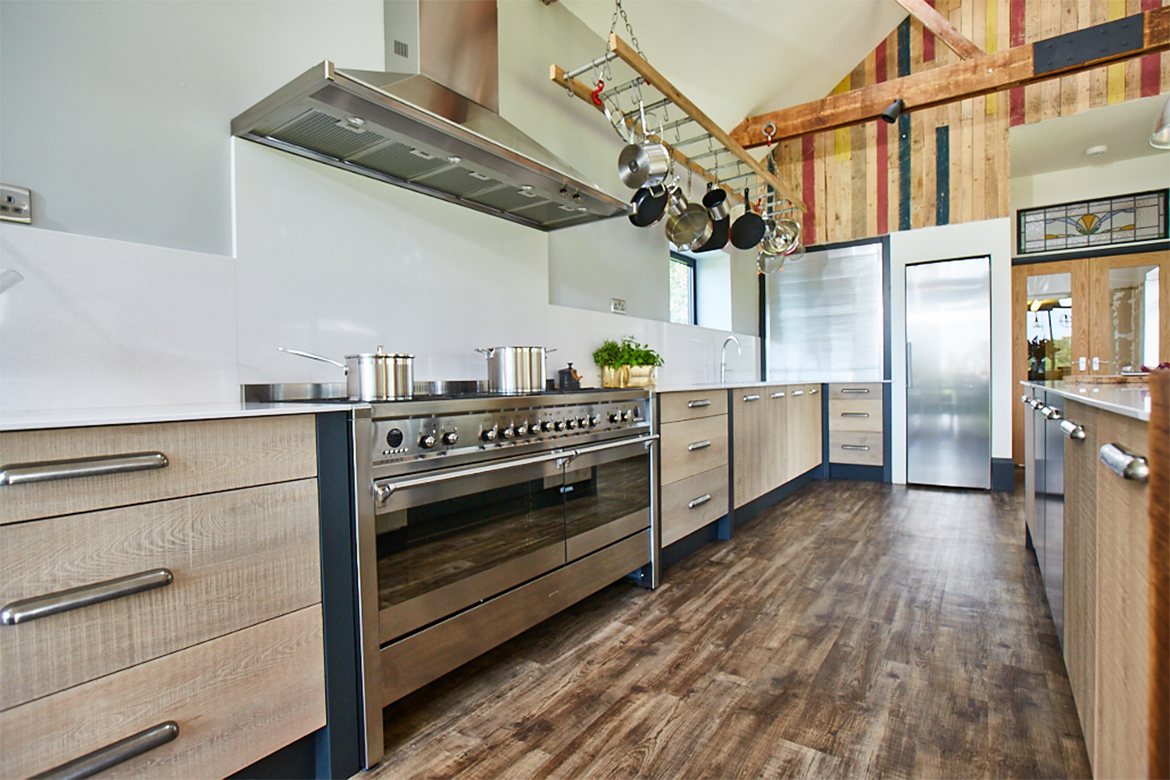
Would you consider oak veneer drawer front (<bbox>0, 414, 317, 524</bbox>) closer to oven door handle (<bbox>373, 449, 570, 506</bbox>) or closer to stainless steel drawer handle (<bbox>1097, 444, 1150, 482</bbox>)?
oven door handle (<bbox>373, 449, 570, 506</bbox>)

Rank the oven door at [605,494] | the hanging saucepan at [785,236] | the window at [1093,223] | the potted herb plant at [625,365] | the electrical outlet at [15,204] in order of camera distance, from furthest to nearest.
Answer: the window at [1093,223]
the hanging saucepan at [785,236]
the potted herb plant at [625,365]
the oven door at [605,494]
the electrical outlet at [15,204]

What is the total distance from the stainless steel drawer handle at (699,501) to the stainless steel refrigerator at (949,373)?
268cm

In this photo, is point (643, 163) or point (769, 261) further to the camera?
point (769, 261)

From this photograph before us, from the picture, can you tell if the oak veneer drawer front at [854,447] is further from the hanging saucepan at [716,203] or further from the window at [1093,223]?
the window at [1093,223]

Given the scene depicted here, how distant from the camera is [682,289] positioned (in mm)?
4801

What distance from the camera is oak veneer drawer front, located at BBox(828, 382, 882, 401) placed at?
492cm

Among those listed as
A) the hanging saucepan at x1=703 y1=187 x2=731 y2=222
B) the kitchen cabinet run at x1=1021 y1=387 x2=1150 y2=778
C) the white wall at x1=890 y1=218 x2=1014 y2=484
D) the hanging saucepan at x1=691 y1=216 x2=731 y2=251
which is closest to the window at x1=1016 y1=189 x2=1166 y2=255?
the white wall at x1=890 y1=218 x2=1014 y2=484

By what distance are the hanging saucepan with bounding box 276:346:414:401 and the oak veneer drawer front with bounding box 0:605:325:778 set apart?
584 millimetres

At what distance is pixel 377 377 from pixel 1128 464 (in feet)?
Answer: 5.24

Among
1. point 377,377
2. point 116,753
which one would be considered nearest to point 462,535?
point 377,377

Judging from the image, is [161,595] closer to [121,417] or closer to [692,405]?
[121,417]

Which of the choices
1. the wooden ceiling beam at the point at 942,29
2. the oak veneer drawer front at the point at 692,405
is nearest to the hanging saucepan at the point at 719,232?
the oak veneer drawer front at the point at 692,405

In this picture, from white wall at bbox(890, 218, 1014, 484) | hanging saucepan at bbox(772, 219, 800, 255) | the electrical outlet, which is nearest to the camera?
the electrical outlet

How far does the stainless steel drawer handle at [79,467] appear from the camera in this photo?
2.85 ft
